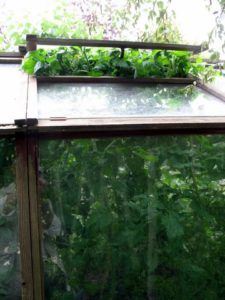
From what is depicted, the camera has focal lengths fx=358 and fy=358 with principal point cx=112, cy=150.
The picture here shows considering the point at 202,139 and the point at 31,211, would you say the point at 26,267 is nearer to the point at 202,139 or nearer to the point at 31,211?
the point at 31,211

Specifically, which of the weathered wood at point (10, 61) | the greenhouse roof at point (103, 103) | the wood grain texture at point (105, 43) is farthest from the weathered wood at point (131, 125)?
the weathered wood at point (10, 61)

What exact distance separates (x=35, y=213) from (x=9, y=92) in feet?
2.35

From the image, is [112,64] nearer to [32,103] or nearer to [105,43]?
[105,43]

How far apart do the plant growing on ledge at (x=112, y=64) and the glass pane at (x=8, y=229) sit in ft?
2.47

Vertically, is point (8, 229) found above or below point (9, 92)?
below

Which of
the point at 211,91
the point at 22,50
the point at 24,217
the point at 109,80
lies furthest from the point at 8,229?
the point at 22,50

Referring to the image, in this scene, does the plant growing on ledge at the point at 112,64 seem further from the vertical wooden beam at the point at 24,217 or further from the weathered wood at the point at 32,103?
the vertical wooden beam at the point at 24,217

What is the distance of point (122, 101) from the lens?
1.84 m

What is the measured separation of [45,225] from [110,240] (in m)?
0.32

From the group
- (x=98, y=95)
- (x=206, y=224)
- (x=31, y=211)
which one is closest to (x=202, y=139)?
(x=206, y=224)

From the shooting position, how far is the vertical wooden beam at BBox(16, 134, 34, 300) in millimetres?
1455

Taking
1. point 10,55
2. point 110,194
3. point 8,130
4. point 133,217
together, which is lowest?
point 133,217

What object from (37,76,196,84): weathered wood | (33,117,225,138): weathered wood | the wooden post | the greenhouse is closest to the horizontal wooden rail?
the wooden post

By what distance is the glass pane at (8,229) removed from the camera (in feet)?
4.88
